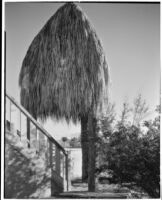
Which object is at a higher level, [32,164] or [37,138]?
[37,138]

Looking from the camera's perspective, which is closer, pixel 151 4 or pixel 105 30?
pixel 151 4

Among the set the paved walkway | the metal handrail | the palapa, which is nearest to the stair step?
the paved walkway

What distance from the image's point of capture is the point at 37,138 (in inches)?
188

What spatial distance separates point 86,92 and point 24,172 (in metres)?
1.43

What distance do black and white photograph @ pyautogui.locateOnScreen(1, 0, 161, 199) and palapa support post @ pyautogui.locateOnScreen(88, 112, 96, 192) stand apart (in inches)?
0.6

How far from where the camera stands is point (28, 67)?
4961 mm

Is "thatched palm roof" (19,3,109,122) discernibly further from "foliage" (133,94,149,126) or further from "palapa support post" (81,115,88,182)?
"foliage" (133,94,149,126)

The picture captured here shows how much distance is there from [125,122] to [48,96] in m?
1.20

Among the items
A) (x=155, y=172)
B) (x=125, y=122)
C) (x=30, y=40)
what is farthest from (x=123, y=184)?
(x=30, y=40)

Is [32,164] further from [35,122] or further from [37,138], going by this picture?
[35,122]

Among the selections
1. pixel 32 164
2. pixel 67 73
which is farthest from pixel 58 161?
A: pixel 67 73

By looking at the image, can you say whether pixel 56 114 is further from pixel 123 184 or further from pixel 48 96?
pixel 123 184

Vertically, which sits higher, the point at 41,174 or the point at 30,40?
the point at 30,40

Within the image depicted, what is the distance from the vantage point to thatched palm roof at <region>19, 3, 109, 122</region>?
193 inches
